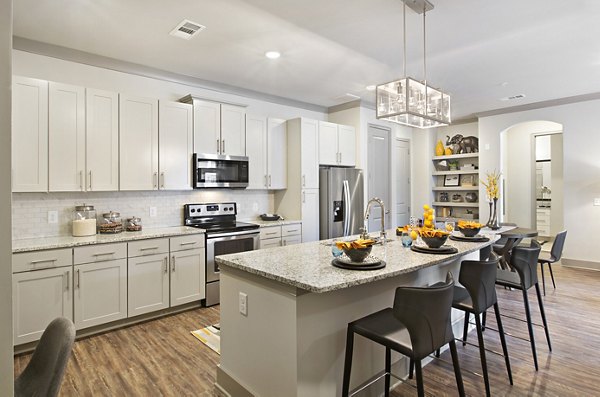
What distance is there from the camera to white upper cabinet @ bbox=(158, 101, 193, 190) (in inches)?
154

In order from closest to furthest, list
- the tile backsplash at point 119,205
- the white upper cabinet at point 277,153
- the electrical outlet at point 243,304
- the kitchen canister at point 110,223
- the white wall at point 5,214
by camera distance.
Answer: the white wall at point 5,214, the electrical outlet at point 243,304, the tile backsplash at point 119,205, the kitchen canister at point 110,223, the white upper cabinet at point 277,153

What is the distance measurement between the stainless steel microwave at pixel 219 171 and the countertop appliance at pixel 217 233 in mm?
376

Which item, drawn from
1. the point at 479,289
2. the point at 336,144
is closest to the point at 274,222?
the point at 336,144

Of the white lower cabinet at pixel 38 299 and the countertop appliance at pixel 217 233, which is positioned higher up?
the countertop appliance at pixel 217 233

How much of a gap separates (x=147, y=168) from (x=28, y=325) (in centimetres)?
178

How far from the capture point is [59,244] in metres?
2.98

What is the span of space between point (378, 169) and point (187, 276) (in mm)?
3939

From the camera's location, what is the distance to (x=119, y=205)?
3869 millimetres

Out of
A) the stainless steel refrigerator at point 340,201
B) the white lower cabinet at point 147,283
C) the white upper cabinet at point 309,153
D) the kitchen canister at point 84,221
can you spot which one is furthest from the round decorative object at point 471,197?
the kitchen canister at point 84,221

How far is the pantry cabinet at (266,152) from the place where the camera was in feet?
15.6

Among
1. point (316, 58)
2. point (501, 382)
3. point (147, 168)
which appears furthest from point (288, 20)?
point (501, 382)

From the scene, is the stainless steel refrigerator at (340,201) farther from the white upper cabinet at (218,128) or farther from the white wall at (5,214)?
the white wall at (5,214)

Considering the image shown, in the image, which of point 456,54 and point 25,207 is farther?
point 456,54

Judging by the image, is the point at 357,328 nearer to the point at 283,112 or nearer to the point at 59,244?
the point at 59,244
